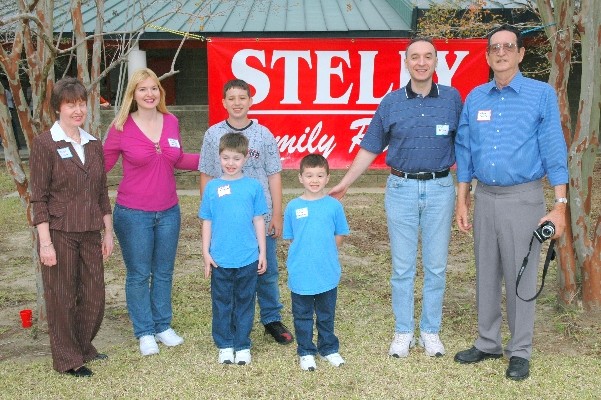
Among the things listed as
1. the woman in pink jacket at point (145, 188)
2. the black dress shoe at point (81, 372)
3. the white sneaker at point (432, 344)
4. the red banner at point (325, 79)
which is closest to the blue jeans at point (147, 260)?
the woman in pink jacket at point (145, 188)

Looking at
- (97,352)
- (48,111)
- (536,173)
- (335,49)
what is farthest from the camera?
(335,49)

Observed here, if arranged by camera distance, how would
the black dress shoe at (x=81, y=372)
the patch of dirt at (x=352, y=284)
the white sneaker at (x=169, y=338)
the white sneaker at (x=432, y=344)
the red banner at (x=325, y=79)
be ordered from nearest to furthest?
1. the black dress shoe at (x=81, y=372)
2. the white sneaker at (x=432, y=344)
3. the white sneaker at (x=169, y=338)
4. the patch of dirt at (x=352, y=284)
5. the red banner at (x=325, y=79)

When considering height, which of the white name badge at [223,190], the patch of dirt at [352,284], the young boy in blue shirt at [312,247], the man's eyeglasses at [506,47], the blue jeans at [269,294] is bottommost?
the patch of dirt at [352,284]

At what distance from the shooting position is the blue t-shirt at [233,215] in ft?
13.9

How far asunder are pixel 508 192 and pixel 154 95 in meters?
2.18

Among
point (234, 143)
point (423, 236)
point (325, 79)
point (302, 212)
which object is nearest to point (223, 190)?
point (234, 143)

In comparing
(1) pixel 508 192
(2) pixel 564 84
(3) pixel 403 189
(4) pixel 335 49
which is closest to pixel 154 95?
(3) pixel 403 189

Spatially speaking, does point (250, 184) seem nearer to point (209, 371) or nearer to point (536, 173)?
point (209, 371)

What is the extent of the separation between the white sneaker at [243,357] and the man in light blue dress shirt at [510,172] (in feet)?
4.83

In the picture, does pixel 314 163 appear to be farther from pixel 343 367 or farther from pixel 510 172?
pixel 343 367

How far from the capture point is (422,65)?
4.12 metres

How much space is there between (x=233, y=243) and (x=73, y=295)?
3.25 feet

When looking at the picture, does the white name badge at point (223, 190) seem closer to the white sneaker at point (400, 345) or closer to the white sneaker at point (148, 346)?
the white sneaker at point (148, 346)

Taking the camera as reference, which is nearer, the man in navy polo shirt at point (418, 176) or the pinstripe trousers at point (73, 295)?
the pinstripe trousers at point (73, 295)
